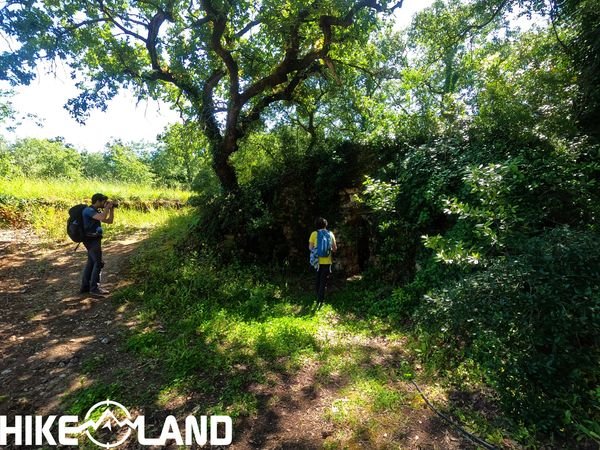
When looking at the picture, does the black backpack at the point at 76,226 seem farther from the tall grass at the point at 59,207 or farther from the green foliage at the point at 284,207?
the tall grass at the point at 59,207

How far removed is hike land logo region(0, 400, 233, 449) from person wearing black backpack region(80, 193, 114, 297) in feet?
10.3

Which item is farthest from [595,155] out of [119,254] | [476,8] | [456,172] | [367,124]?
[119,254]

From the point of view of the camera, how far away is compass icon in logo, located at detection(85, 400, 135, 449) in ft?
9.53

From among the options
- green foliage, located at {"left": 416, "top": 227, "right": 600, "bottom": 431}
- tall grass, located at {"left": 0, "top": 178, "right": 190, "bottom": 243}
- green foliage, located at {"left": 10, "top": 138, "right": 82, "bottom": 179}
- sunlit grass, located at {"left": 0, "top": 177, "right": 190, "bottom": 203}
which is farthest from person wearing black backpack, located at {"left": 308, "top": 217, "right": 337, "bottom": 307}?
green foliage, located at {"left": 10, "top": 138, "right": 82, "bottom": 179}

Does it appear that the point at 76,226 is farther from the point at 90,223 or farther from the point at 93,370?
the point at 93,370

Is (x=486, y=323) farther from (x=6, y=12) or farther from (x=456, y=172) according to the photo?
(x=6, y=12)

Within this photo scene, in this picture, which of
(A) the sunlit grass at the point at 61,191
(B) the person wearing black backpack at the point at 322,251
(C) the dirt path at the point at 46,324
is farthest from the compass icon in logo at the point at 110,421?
(A) the sunlit grass at the point at 61,191

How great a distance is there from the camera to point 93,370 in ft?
12.8

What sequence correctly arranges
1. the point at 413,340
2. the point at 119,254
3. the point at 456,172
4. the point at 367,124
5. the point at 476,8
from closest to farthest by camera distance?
1. the point at 413,340
2. the point at 456,172
3. the point at 476,8
4. the point at 119,254
5. the point at 367,124

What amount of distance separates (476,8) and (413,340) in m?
6.82

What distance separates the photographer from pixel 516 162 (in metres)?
4.47

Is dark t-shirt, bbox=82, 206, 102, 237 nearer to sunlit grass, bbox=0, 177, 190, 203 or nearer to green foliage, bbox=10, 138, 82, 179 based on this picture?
sunlit grass, bbox=0, 177, 190, 203

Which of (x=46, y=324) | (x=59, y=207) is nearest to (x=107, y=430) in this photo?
(x=46, y=324)

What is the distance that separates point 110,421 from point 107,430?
0.09m
